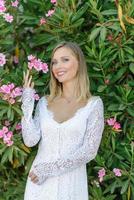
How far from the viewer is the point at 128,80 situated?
147 inches

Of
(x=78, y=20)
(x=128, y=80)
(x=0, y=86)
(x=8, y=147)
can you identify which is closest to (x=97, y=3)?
(x=78, y=20)

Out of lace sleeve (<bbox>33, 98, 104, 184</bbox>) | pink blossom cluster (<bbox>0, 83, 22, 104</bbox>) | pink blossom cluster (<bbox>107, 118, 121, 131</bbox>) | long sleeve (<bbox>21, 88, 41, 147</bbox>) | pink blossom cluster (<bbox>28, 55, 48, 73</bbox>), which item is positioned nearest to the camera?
lace sleeve (<bbox>33, 98, 104, 184</bbox>)

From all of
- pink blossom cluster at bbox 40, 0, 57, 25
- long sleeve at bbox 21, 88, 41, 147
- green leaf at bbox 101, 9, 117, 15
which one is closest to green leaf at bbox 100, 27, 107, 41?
green leaf at bbox 101, 9, 117, 15

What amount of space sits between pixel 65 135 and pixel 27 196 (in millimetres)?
462

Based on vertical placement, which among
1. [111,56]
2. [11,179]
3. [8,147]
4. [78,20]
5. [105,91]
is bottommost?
[11,179]

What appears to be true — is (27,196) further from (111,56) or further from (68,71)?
(111,56)

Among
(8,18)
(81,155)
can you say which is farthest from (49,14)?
(81,155)

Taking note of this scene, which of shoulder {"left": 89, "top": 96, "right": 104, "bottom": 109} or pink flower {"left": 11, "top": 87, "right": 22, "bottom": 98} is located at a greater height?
pink flower {"left": 11, "top": 87, "right": 22, "bottom": 98}

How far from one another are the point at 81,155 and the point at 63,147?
13 centimetres

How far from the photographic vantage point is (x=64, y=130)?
126 inches

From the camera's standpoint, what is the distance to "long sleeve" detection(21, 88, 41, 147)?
325 cm

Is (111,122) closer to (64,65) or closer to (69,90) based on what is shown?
(69,90)

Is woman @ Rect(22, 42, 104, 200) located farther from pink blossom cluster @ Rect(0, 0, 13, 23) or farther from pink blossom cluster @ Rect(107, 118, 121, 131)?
pink blossom cluster @ Rect(0, 0, 13, 23)

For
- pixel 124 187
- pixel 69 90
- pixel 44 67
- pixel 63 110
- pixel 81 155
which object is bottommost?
pixel 124 187
